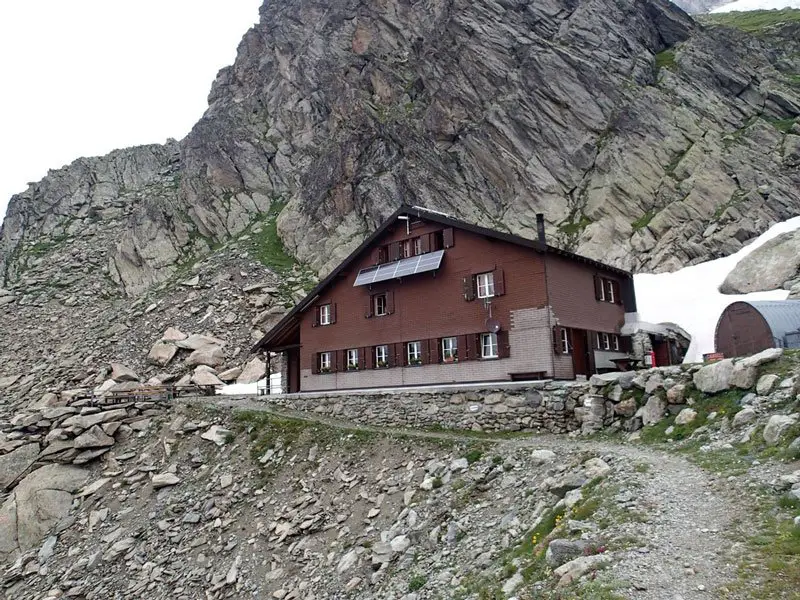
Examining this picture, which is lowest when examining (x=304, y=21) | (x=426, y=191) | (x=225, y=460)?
(x=225, y=460)

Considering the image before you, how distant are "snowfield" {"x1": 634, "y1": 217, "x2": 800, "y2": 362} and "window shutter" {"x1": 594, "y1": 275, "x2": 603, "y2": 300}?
8.13m

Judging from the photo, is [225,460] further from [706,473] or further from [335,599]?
[706,473]

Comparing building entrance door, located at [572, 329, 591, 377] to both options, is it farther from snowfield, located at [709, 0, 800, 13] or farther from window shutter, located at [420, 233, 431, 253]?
snowfield, located at [709, 0, 800, 13]

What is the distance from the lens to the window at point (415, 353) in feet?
101

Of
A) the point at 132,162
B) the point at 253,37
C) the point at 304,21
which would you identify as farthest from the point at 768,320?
the point at 132,162

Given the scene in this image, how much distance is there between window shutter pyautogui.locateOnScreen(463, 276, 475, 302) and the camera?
28.7 metres

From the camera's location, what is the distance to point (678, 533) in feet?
31.5

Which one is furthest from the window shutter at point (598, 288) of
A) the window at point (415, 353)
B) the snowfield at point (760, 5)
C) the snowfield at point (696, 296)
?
the snowfield at point (760, 5)

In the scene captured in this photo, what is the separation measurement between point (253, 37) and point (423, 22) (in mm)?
36538

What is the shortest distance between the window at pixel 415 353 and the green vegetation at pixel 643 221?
1253 inches

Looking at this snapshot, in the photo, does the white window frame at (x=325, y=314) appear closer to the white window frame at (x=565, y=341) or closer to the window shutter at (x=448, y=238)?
the window shutter at (x=448, y=238)

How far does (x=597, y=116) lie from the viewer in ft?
196

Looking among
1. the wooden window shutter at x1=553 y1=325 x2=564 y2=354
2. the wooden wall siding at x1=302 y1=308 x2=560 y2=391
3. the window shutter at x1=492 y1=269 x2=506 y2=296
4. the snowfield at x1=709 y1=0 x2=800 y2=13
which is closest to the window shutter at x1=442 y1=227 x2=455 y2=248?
the window shutter at x1=492 y1=269 x2=506 y2=296

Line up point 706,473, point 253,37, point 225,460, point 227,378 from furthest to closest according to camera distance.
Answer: point 253,37 → point 227,378 → point 225,460 → point 706,473
